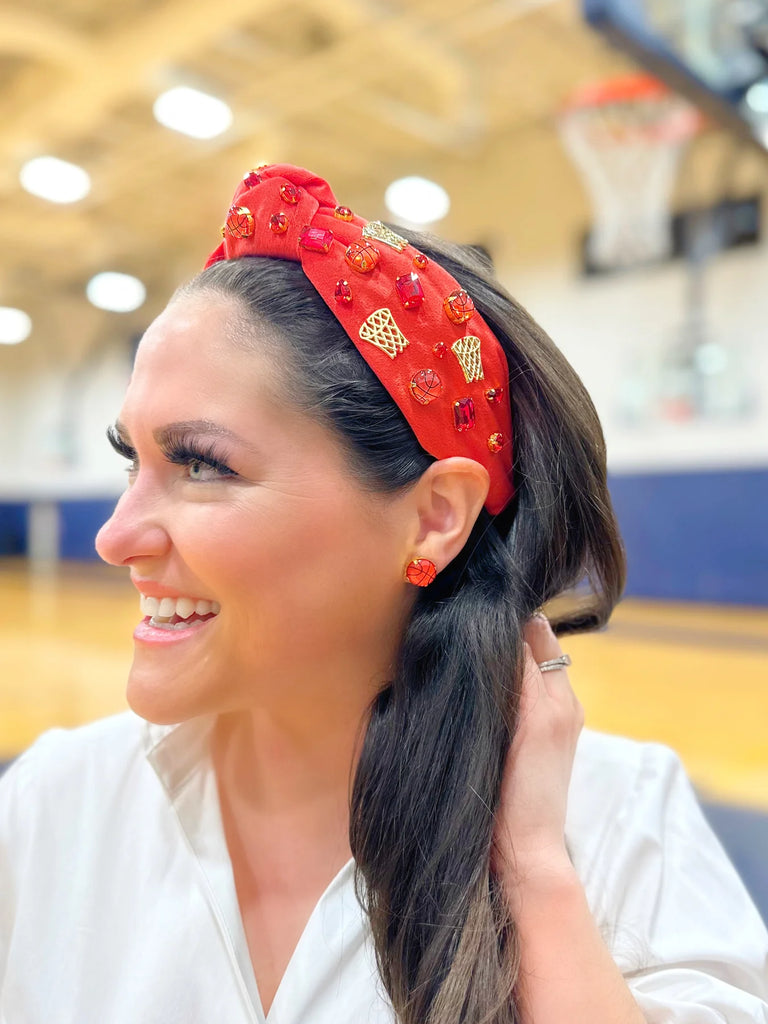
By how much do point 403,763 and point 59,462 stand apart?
1197cm

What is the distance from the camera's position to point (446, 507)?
0.98 metres

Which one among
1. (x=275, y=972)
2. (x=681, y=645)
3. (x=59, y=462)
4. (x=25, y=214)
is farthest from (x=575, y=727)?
(x=59, y=462)

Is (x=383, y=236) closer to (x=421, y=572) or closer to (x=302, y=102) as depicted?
(x=421, y=572)

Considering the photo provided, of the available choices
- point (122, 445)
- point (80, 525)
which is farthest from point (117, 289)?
point (122, 445)

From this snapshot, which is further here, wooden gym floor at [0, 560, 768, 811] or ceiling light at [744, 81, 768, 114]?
ceiling light at [744, 81, 768, 114]

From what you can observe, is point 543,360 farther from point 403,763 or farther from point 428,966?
point 428,966

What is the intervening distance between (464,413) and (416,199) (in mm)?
6562

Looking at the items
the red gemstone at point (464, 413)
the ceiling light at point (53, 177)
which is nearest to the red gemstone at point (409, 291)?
the red gemstone at point (464, 413)

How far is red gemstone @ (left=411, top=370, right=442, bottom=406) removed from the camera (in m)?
0.92

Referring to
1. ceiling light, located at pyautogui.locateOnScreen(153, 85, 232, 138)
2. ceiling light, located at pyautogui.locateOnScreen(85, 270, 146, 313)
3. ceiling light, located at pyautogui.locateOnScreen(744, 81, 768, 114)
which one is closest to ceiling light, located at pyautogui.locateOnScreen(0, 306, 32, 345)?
ceiling light, located at pyautogui.locateOnScreen(85, 270, 146, 313)

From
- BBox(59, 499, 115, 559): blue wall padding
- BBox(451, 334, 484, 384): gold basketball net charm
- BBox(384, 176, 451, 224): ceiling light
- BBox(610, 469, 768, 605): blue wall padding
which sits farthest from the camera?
BBox(59, 499, 115, 559): blue wall padding

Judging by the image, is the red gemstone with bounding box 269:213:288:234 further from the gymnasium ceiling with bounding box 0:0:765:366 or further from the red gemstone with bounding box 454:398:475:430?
the gymnasium ceiling with bounding box 0:0:765:366

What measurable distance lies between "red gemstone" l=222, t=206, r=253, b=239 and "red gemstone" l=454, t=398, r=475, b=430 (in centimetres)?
32

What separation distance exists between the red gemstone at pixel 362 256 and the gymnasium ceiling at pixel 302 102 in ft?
12.1
